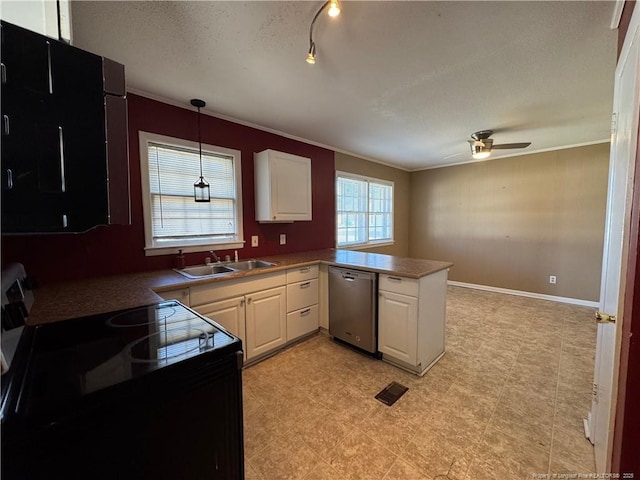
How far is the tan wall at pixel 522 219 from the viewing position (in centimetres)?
382

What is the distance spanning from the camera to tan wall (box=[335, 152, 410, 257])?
15.3 feet

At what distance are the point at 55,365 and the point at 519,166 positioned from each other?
18.6 feet

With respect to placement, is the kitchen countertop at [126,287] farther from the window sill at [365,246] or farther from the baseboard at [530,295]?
the baseboard at [530,295]

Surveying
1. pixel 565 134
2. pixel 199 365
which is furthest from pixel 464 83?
pixel 199 365

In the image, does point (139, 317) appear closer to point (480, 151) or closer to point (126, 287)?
point (126, 287)

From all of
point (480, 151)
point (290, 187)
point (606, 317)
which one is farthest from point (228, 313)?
point (480, 151)

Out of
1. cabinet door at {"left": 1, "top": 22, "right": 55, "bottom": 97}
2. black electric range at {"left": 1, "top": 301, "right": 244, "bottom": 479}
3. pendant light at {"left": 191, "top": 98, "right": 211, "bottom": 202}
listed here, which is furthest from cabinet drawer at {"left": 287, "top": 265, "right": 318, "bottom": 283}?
cabinet door at {"left": 1, "top": 22, "right": 55, "bottom": 97}

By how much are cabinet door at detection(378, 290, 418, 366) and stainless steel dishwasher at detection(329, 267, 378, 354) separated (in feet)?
0.24

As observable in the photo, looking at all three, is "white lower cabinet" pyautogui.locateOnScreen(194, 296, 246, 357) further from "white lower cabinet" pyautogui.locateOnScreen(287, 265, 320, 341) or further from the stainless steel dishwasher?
the stainless steel dishwasher

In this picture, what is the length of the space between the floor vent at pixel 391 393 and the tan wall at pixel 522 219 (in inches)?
142

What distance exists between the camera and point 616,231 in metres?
1.22

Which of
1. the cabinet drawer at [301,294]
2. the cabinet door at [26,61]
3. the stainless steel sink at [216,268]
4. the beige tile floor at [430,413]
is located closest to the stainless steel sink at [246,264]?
the stainless steel sink at [216,268]

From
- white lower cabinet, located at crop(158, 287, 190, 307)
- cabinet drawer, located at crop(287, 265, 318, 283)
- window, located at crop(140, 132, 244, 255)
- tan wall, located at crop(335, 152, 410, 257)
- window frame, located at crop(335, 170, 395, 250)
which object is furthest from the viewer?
tan wall, located at crop(335, 152, 410, 257)

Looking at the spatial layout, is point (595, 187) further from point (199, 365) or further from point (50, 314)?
point (50, 314)
